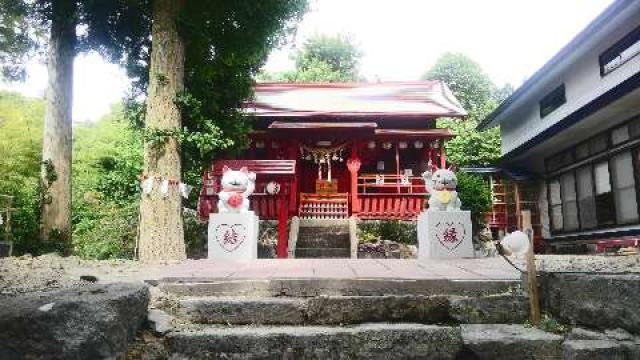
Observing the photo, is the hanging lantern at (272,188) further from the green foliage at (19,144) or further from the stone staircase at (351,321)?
the green foliage at (19,144)

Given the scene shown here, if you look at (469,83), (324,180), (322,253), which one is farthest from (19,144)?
(469,83)

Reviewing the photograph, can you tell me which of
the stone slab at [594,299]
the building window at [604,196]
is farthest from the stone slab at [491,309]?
the building window at [604,196]

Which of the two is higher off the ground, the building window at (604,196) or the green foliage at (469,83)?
the green foliage at (469,83)

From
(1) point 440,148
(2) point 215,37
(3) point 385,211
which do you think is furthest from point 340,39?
(2) point 215,37

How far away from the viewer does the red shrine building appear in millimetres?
14016

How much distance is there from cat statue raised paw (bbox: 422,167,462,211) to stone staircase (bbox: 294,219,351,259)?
511 cm

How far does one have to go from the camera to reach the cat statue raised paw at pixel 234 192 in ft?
24.1

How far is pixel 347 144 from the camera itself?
50.8 feet

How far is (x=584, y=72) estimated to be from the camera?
13.2 meters

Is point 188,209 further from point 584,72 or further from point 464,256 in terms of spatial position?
point 584,72

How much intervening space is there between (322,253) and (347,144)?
4.61m

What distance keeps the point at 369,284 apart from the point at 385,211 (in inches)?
423

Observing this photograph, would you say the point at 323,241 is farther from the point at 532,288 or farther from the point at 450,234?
the point at 532,288

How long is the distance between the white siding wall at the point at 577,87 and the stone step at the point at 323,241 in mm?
7758
